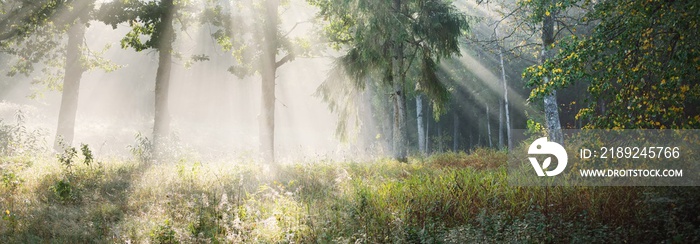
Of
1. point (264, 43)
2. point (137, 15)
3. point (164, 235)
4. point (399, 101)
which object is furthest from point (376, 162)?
point (137, 15)

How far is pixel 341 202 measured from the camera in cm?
692

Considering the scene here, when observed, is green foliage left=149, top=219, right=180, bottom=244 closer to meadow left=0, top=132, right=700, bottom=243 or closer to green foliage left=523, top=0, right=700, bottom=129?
meadow left=0, top=132, right=700, bottom=243

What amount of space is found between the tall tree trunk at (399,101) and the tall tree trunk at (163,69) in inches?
280

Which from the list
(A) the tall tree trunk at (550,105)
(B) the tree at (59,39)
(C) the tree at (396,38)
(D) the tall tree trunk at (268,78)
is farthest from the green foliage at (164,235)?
(A) the tall tree trunk at (550,105)

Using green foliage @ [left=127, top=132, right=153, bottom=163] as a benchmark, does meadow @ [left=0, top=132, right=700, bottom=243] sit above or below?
below

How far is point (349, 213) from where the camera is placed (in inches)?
245

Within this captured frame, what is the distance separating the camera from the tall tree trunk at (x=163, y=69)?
13.2 m

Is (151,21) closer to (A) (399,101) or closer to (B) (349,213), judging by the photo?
(A) (399,101)

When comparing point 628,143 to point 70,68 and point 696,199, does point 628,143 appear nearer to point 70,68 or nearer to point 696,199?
point 696,199

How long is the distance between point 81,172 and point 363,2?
808 centimetres
